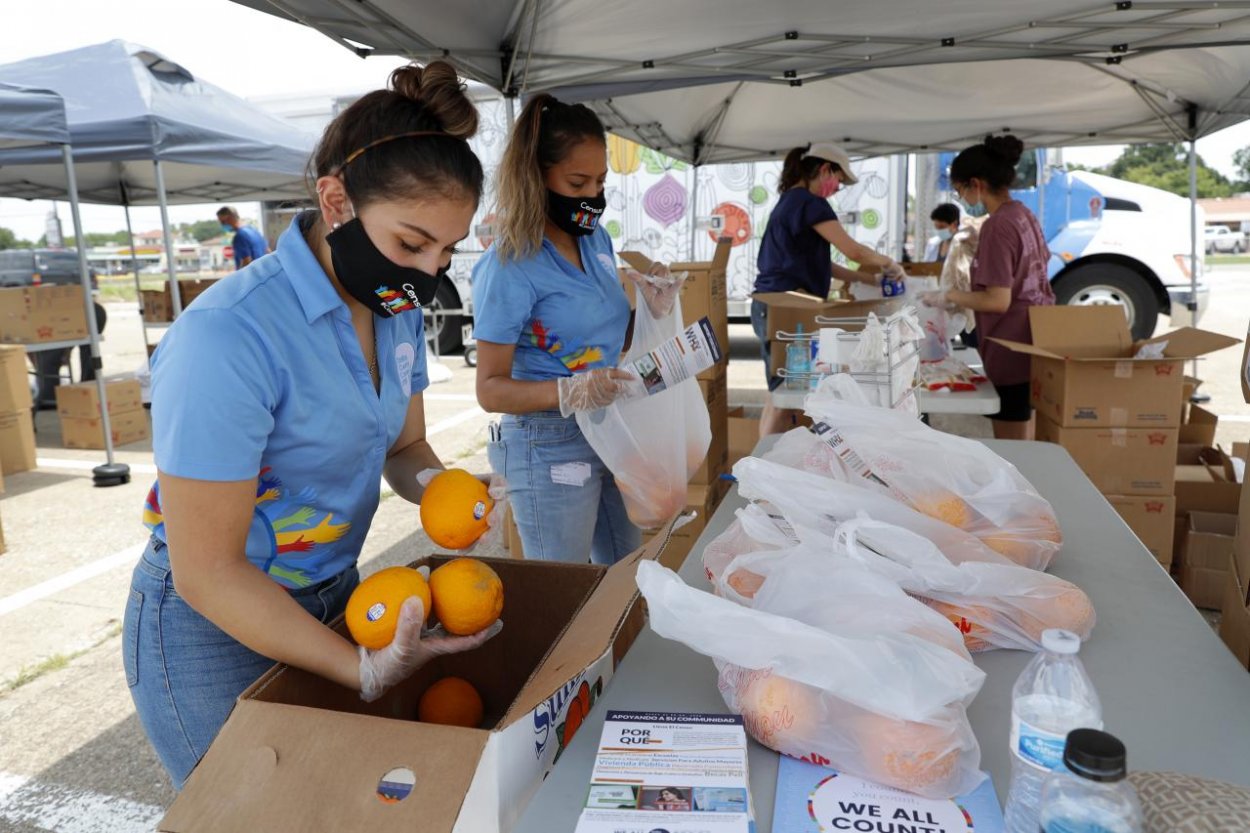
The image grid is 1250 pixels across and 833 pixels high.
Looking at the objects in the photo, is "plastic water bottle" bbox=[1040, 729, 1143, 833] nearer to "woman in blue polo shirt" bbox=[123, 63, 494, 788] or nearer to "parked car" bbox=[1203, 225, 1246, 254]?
"woman in blue polo shirt" bbox=[123, 63, 494, 788]

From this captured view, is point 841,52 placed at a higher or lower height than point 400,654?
higher

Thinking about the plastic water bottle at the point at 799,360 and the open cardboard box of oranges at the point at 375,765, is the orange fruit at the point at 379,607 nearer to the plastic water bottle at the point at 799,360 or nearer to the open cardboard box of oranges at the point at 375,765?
the open cardboard box of oranges at the point at 375,765

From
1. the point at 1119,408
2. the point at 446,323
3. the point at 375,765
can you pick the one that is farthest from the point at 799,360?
the point at 446,323

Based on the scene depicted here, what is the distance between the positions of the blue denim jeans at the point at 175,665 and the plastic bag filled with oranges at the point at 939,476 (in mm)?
1127

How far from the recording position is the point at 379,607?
1.19 metres

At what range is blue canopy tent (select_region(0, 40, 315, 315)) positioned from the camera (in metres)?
6.04

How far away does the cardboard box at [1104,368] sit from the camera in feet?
11.1

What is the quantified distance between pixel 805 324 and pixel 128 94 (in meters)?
5.56

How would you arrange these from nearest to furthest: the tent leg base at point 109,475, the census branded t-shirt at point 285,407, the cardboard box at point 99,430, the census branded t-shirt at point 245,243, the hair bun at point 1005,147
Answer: the census branded t-shirt at point 285,407, the hair bun at point 1005,147, the tent leg base at point 109,475, the cardboard box at point 99,430, the census branded t-shirt at point 245,243

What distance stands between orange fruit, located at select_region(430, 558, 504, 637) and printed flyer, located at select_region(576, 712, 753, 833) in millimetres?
254

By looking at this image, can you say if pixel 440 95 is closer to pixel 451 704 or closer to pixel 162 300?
pixel 451 704

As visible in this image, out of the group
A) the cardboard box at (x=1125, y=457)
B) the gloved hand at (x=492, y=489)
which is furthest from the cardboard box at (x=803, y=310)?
the gloved hand at (x=492, y=489)

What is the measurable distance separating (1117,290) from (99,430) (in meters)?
9.88

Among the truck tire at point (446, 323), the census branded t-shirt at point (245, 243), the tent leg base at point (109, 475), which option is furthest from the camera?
the truck tire at point (446, 323)
